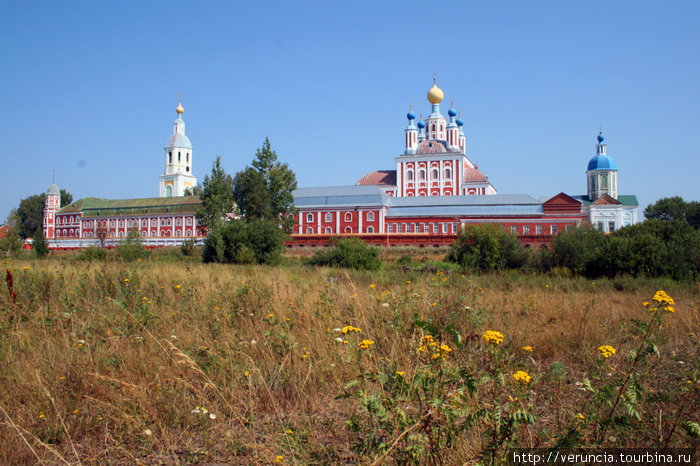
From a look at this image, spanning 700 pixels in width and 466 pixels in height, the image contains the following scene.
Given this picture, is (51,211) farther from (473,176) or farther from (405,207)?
(473,176)

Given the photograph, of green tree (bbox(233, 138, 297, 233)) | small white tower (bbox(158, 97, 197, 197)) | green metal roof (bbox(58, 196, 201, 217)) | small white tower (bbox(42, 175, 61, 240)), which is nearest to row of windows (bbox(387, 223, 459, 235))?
green tree (bbox(233, 138, 297, 233))

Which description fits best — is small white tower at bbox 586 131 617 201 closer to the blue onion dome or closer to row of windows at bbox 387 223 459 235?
the blue onion dome

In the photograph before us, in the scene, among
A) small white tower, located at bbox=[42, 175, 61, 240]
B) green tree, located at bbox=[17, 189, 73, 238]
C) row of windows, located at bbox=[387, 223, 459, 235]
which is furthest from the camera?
green tree, located at bbox=[17, 189, 73, 238]

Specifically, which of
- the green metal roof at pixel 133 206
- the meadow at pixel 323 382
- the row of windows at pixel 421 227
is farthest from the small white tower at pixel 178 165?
the meadow at pixel 323 382

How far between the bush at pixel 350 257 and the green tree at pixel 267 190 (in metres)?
18.5

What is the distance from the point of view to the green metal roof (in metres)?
61.0

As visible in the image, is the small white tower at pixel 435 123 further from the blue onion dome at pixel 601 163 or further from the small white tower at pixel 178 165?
the small white tower at pixel 178 165

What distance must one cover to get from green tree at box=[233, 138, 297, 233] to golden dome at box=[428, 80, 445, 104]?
1364 inches

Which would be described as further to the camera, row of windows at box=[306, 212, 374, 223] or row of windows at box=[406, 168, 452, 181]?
row of windows at box=[406, 168, 452, 181]

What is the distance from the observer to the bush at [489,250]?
22.2m

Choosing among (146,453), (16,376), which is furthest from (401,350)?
(16,376)

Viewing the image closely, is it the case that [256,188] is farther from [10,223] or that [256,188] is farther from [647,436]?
[10,223]

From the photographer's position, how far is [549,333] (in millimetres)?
4996

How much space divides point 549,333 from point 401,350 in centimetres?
204
